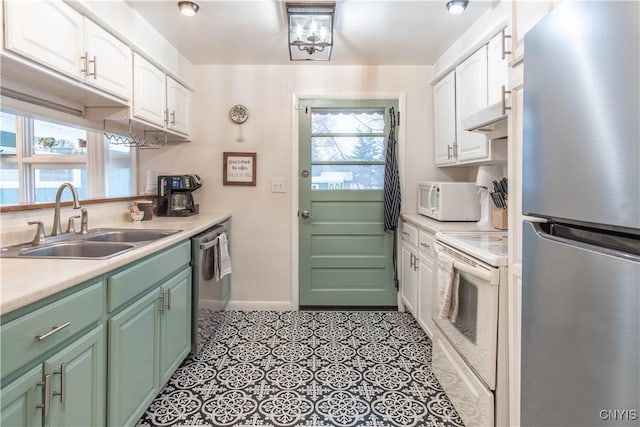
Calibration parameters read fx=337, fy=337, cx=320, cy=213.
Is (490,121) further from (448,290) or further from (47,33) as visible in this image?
(47,33)

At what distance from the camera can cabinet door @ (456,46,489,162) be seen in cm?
225

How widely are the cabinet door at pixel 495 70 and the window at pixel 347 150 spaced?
112 cm

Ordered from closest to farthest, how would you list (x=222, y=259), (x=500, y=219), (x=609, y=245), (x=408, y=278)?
(x=609, y=245) → (x=500, y=219) → (x=222, y=259) → (x=408, y=278)

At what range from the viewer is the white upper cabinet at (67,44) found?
4.28 ft

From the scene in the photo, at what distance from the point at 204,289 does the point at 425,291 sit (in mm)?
1583

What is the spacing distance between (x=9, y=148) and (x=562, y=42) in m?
2.47

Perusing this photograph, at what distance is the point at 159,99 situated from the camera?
97.7 inches

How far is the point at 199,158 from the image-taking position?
3.19 metres

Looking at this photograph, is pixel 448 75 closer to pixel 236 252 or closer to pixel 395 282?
pixel 395 282

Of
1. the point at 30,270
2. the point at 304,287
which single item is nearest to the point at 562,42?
Answer: the point at 30,270

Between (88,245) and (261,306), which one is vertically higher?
(88,245)

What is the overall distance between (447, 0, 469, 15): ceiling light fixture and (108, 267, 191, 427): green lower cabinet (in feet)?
7.57

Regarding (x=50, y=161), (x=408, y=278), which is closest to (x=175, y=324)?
(x=50, y=161)

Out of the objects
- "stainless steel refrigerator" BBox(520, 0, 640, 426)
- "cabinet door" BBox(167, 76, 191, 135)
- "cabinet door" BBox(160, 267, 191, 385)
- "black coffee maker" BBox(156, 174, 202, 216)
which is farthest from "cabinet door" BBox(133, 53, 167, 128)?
"stainless steel refrigerator" BBox(520, 0, 640, 426)
